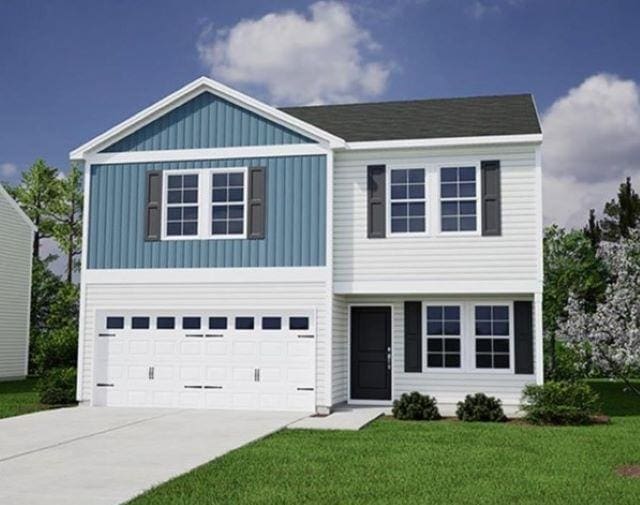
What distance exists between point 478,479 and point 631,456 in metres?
3.02

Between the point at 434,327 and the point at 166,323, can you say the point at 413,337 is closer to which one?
the point at 434,327

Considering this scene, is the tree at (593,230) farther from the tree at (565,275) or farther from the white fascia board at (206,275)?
the white fascia board at (206,275)

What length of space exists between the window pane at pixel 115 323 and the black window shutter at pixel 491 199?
8350 mm

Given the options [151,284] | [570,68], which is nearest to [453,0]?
[570,68]

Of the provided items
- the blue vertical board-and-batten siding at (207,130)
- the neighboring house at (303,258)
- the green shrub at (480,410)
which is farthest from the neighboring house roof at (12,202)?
the green shrub at (480,410)

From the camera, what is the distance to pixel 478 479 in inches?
388

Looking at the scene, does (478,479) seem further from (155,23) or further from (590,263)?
(590,263)

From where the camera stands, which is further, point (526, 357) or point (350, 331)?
point (350, 331)

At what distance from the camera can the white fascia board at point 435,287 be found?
17.0 meters

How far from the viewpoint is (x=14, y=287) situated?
27750 mm

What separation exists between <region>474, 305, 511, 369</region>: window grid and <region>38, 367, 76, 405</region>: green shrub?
9279 millimetres

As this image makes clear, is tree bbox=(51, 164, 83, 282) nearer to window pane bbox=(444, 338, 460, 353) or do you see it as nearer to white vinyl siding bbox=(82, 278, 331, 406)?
white vinyl siding bbox=(82, 278, 331, 406)

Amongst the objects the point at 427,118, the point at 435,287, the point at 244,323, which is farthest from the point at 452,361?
the point at 427,118

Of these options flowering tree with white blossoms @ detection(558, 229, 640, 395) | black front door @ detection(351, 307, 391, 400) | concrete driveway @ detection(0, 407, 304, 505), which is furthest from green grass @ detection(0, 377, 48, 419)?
flowering tree with white blossoms @ detection(558, 229, 640, 395)
